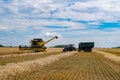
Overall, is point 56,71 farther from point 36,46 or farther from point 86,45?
point 86,45

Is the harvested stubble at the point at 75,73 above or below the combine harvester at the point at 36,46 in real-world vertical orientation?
below

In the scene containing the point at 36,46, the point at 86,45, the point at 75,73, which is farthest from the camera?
the point at 86,45

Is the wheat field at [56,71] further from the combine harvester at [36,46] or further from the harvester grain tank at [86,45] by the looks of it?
the harvester grain tank at [86,45]

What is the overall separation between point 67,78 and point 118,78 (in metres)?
3.16

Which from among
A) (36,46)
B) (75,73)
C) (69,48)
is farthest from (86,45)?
(75,73)

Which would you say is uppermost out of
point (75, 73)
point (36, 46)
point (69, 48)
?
point (36, 46)

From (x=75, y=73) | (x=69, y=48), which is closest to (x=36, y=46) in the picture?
(x=69, y=48)

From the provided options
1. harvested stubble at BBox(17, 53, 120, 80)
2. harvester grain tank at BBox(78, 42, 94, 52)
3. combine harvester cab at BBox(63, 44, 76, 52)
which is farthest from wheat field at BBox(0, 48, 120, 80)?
combine harvester cab at BBox(63, 44, 76, 52)

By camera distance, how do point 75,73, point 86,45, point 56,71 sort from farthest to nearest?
point 86,45 → point 56,71 → point 75,73

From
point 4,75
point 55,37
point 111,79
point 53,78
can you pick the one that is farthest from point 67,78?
point 55,37

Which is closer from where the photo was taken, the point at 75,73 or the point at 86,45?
the point at 75,73

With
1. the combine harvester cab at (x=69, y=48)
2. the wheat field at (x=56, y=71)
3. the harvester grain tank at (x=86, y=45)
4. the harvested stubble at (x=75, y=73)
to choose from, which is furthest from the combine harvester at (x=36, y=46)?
the harvested stubble at (x=75, y=73)

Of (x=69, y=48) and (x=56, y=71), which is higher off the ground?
(x=69, y=48)

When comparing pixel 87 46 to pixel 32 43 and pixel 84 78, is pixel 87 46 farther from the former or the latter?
pixel 84 78
